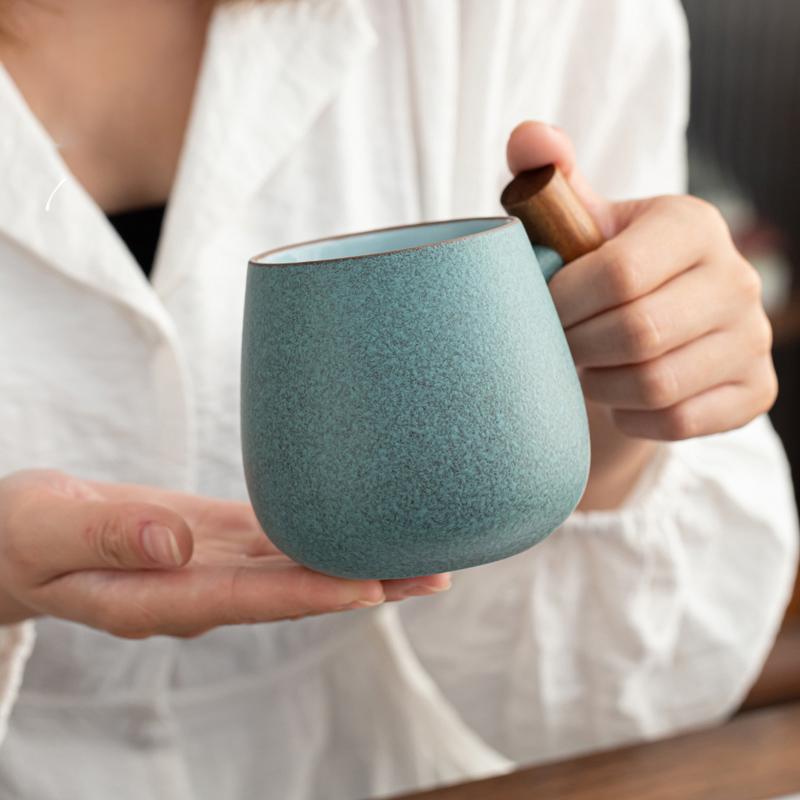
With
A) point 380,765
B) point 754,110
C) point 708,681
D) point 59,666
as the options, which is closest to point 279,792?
point 380,765

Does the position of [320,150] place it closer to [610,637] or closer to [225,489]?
[225,489]


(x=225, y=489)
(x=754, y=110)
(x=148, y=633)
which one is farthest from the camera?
(x=754, y=110)

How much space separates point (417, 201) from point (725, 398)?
32 centimetres

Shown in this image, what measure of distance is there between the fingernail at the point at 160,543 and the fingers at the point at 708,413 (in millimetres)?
231

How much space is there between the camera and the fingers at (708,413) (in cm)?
50

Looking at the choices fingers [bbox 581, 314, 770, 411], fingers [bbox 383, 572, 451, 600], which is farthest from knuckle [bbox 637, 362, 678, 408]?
fingers [bbox 383, 572, 451, 600]

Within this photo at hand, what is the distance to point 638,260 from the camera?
0.46 metres

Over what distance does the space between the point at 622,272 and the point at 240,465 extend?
343 millimetres

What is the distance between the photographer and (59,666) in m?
0.72

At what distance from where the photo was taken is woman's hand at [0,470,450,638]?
423mm

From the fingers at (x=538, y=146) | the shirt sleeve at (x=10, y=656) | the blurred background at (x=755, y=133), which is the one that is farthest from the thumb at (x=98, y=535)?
the blurred background at (x=755, y=133)

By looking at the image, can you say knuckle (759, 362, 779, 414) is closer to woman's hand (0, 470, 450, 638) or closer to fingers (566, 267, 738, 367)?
fingers (566, 267, 738, 367)

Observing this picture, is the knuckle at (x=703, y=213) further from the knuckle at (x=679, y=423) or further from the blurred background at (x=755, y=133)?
the blurred background at (x=755, y=133)

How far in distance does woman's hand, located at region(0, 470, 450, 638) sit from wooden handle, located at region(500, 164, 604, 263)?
0.15 metres
